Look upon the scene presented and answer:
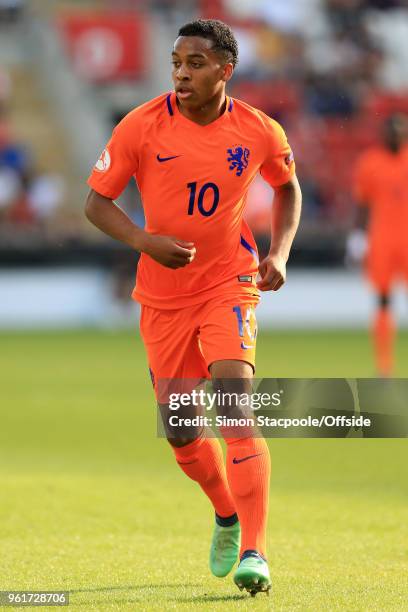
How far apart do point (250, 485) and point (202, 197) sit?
3.89 feet

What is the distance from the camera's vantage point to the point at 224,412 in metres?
5.10

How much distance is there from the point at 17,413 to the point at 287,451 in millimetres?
2973

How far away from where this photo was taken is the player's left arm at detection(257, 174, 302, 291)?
5305 mm

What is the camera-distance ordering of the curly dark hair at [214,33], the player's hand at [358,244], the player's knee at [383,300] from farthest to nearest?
the player's hand at [358,244]
the player's knee at [383,300]
the curly dark hair at [214,33]

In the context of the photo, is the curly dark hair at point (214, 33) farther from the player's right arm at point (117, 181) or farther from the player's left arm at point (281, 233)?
the player's left arm at point (281, 233)

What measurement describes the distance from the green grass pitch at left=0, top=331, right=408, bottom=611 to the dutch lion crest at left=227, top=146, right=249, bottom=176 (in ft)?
5.46

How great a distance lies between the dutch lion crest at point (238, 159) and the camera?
5.32 meters

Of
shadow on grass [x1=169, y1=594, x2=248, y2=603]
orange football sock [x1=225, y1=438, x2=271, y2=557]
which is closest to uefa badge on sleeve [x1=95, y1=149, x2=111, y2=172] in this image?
orange football sock [x1=225, y1=438, x2=271, y2=557]

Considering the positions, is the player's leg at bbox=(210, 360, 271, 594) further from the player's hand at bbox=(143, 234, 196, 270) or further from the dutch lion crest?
the dutch lion crest

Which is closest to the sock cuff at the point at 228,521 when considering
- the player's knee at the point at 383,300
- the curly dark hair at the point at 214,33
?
the curly dark hair at the point at 214,33

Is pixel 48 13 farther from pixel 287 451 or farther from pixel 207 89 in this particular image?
pixel 207 89

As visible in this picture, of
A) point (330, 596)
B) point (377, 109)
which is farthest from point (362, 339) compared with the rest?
point (330, 596)

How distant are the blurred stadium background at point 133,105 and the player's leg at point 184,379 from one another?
587 inches

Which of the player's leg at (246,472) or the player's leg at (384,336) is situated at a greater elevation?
the player's leg at (246,472)
